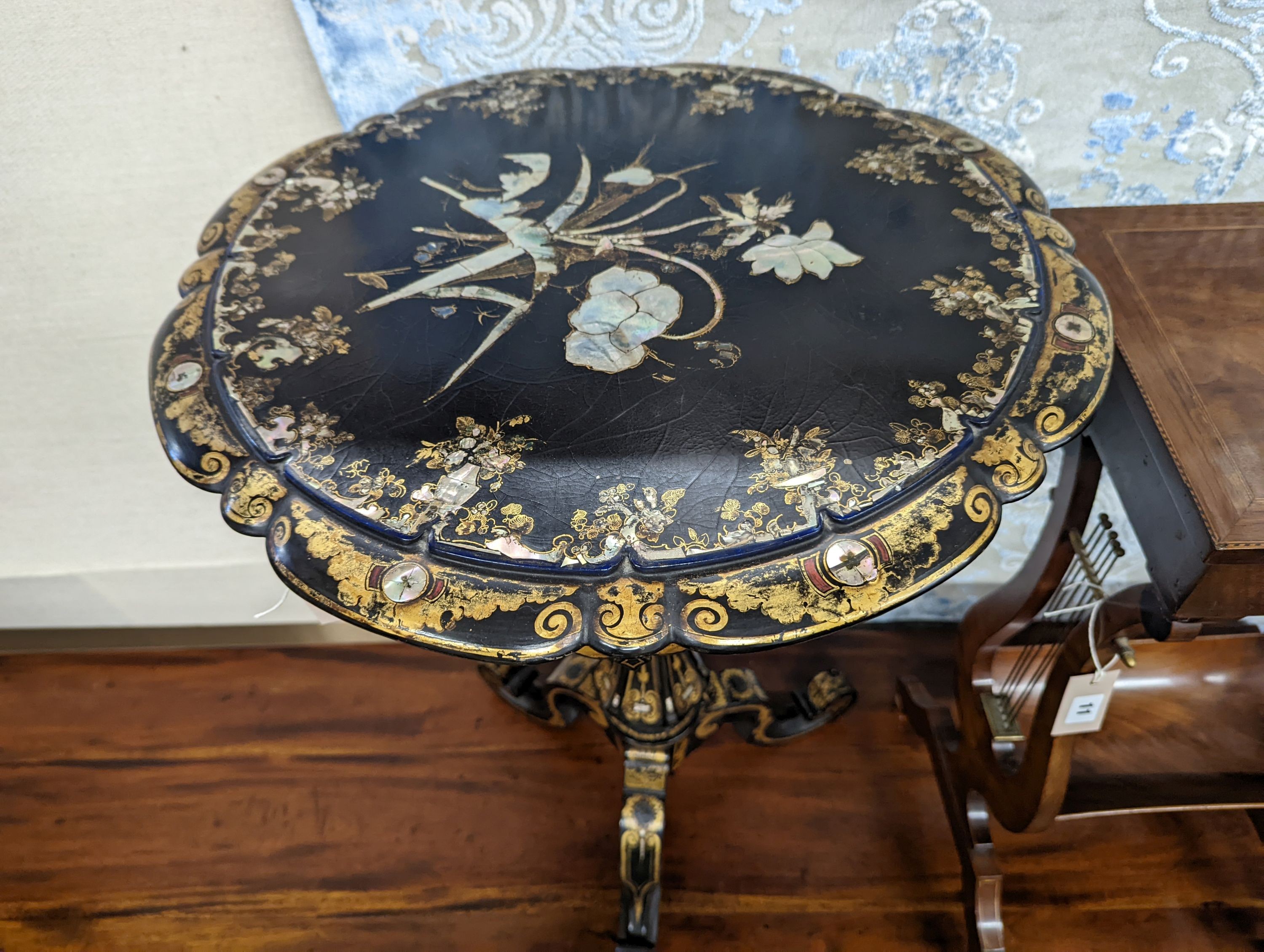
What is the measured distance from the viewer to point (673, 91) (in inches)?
39.8

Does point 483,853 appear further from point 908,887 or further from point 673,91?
point 673,91

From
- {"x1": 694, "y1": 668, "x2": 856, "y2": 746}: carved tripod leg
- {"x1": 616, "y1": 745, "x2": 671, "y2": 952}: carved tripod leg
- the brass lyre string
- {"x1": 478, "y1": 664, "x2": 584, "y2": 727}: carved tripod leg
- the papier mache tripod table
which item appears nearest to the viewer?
the papier mache tripod table

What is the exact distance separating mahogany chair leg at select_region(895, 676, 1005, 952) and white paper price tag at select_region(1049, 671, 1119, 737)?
306mm

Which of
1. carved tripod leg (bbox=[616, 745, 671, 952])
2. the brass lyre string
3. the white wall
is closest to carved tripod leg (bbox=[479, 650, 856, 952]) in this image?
carved tripod leg (bbox=[616, 745, 671, 952])

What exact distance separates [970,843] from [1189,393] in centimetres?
70

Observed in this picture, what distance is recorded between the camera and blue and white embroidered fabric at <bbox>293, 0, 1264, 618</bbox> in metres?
1.01

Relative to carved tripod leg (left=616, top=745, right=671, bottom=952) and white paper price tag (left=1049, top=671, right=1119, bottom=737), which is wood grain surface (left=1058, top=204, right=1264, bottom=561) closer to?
white paper price tag (left=1049, top=671, right=1119, bottom=737)

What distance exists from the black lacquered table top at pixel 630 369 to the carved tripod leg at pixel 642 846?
26.8 inches

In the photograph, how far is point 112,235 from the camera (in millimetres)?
1226

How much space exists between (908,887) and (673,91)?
1.17 metres

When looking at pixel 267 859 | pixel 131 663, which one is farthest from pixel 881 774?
pixel 131 663

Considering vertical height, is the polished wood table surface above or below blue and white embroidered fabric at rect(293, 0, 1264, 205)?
below

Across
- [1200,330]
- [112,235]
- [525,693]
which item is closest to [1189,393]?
[1200,330]

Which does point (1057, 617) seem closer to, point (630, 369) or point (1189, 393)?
point (1189, 393)
